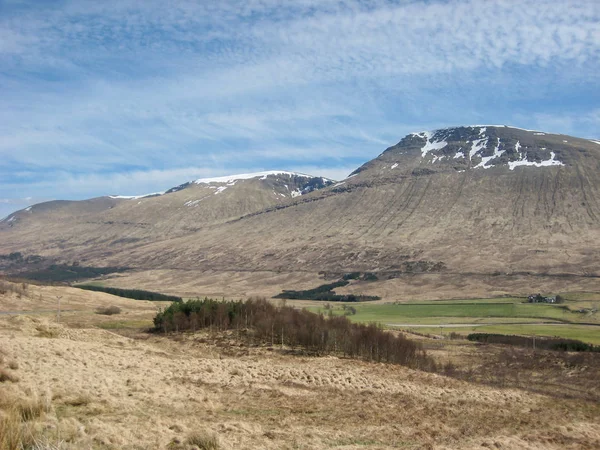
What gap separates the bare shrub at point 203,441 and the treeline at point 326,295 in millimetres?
145951

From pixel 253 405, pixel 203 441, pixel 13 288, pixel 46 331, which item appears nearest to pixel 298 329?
pixel 46 331

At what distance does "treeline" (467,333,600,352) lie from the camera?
74812 mm

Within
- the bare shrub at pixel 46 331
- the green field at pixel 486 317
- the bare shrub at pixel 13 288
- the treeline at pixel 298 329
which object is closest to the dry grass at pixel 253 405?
the bare shrub at pixel 46 331

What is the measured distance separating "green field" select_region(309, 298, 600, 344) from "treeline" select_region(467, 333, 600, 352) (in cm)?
607

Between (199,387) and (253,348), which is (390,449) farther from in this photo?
(253,348)

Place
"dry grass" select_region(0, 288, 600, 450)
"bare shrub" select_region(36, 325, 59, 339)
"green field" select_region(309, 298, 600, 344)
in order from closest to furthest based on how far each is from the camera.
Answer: "dry grass" select_region(0, 288, 600, 450) < "bare shrub" select_region(36, 325, 59, 339) < "green field" select_region(309, 298, 600, 344)

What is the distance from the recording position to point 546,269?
171375 millimetres

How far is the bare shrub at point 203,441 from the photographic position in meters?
13.9

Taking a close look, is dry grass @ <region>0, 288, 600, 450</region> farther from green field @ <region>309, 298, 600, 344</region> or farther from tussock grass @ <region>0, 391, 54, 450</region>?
green field @ <region>309, 298, 600, 344</region>

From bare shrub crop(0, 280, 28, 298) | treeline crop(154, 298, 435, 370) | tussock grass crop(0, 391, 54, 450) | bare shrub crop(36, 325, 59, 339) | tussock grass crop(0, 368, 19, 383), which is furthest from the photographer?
bare shrub crop(0, 280, 28, 298)

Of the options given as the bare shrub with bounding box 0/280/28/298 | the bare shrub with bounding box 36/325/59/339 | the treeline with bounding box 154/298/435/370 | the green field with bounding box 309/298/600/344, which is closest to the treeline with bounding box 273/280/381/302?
the green field with bounding box 309/298/600/344

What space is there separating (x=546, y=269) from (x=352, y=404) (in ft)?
537

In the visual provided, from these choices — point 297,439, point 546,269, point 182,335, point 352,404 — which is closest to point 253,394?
point 352,404

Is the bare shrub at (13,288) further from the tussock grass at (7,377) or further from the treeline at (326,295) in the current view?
the treeline at (326,295)
